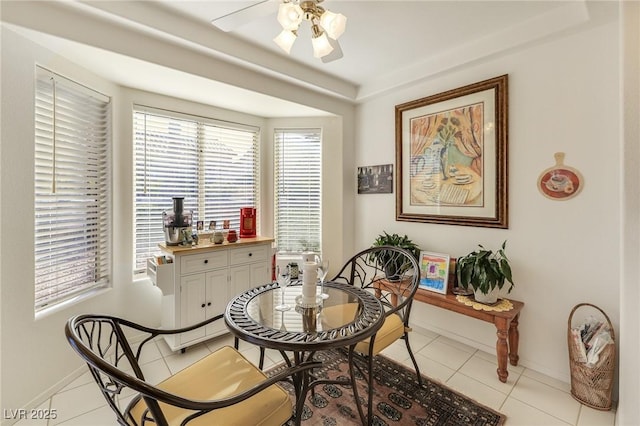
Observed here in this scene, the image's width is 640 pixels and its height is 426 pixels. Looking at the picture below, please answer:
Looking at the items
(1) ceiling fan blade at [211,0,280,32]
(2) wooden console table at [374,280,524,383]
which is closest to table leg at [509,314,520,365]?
(2) wooden console table at [374,280,524,383]

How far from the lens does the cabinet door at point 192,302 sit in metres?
2.48

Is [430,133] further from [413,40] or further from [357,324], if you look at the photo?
[357,324]

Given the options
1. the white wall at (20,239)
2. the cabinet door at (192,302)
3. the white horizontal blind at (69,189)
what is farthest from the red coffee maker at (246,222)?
the white wall at (20,239)

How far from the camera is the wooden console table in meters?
2.09

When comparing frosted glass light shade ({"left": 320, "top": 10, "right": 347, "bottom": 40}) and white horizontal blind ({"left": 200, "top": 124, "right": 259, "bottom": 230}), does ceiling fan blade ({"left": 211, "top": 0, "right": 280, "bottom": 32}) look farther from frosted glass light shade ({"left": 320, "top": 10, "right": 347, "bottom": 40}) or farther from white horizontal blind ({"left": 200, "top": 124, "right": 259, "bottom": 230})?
white horizontal blind ({"left": 200, "top": 124, "right": 259, "bottom": 230})

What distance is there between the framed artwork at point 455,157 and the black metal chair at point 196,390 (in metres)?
2.13

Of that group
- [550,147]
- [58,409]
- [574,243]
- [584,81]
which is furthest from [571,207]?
[58,409]

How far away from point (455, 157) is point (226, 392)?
2.62 meters

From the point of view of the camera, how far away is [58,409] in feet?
6.05

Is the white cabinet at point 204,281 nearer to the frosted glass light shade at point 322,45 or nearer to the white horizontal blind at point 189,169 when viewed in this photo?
the white horizontal blind at point 189,169

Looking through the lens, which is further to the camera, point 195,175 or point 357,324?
point 195,175

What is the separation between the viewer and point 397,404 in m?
1.89

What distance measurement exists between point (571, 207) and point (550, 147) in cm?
49

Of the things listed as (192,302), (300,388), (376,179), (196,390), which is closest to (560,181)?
(376,179)
